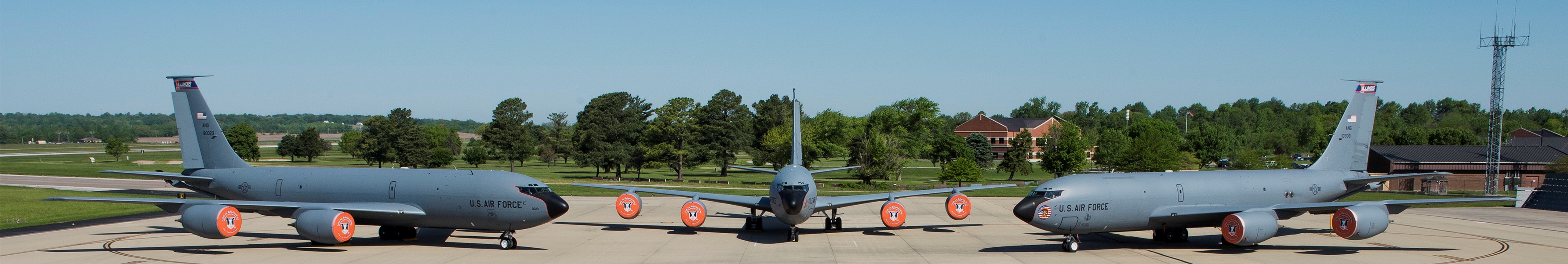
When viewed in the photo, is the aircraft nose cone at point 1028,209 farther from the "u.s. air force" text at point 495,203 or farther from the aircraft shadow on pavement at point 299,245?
the "u.s. air force" text at point 495,203

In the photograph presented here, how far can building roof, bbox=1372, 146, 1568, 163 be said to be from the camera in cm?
7875

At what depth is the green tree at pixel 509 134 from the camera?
4257 inches

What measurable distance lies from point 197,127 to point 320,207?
33.8 feet

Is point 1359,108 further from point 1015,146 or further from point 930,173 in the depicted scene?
point 930,173

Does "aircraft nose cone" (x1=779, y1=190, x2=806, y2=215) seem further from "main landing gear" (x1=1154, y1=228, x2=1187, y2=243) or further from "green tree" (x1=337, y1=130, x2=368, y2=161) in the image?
"green tree" (x1=337, y1=130, x2=368, y2=161)

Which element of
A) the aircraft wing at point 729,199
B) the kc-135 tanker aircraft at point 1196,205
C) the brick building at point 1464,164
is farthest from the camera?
the brick building at point 1464,164

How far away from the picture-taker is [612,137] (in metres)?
91.1

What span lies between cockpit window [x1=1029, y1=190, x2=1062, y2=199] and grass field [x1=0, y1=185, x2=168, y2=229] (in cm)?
3691

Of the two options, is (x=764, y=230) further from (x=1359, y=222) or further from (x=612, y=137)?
(x=612, y=137)

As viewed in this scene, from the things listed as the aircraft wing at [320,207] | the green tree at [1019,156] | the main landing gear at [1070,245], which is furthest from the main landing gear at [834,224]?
the green tree at [1019,156]

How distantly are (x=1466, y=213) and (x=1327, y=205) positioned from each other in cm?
2541

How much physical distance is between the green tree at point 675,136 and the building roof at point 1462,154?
6527cm

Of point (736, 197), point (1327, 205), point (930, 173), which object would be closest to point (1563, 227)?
point (1327, 205)

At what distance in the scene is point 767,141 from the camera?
124 metres
